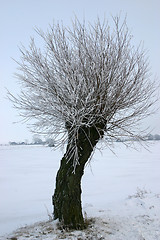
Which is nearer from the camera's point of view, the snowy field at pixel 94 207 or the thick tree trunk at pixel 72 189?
the snowy field at pixel 94 207

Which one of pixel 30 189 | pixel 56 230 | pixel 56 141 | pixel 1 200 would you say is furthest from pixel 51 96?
pixel 30 189

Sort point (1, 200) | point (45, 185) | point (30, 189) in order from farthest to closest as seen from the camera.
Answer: point (45, 185)
point (30, 189)
point (1, 200)

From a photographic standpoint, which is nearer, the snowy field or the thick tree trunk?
the snowy field

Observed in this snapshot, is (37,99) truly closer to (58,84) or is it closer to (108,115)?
(58,84)

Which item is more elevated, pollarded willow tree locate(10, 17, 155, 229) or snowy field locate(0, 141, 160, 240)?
pollarded willow tree locate(10, 17, 155, 229)

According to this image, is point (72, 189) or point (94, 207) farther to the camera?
point (94, 207)

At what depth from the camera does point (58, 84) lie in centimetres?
534

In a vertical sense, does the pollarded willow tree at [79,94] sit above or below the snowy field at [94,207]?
above

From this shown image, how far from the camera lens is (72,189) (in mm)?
5469

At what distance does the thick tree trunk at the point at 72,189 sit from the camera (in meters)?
5.41

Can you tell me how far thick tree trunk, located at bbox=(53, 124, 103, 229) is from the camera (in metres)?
5.41

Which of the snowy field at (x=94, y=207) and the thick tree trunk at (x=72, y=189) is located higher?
the thick tree trunk at (x=72, y=189)

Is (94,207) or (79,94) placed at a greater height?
(79,94)

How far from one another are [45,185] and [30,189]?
3.65ft
